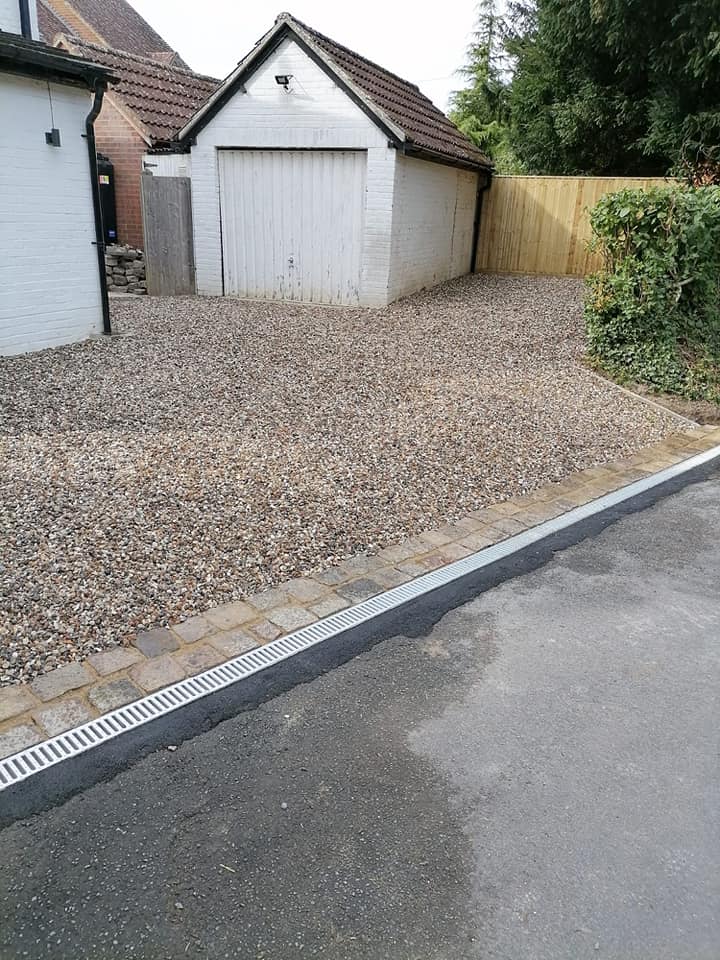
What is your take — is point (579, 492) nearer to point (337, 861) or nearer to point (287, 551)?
point (287, 551)

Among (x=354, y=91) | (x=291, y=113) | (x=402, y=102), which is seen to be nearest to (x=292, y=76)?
(x=291, y=113)

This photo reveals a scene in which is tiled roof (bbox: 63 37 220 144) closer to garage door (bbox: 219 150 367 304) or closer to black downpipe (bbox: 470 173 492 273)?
garage door (bbox: 219 150 367 304)

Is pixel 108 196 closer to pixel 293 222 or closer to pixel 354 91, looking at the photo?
pixel 293 222

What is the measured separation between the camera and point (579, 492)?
17.1 ft

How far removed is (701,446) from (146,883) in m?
5.82

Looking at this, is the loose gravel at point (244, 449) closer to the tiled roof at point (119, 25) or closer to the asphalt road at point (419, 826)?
the asphalt road at point (419, 826)

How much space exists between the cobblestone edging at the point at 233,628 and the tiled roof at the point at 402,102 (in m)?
8.55

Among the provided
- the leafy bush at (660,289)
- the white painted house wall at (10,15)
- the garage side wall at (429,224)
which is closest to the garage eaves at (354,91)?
the garage side wall at (429,224)

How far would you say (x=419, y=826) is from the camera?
2.33m

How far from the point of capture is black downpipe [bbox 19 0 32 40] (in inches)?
366

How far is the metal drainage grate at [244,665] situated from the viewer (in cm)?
259

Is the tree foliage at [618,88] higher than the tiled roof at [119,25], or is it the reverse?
the tiled roof at [119,25]

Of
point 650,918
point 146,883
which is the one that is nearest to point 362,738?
point 146,883

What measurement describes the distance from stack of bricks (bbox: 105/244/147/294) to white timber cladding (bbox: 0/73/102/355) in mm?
4280
